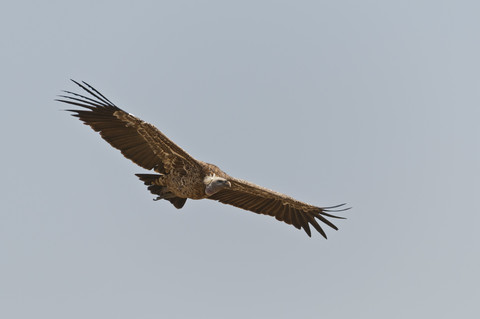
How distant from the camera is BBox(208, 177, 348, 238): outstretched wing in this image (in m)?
22.3

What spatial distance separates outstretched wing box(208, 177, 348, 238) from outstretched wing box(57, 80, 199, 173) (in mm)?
2316

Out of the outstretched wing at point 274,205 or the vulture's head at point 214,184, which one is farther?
the outstretched wing at point 274,205

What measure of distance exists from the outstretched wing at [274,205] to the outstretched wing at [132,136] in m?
2.32

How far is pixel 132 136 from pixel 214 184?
2.35 m

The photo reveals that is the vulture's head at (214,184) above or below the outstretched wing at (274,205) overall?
below

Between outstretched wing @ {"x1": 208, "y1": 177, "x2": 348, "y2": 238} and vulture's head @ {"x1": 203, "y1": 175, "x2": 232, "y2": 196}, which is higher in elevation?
Answer: outstretched wing @ {"x1": 208, "y1": 177, "x2": 348, "y2": 238}

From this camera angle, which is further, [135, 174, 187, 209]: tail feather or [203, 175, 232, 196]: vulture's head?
[135, 174, 187, 209]: tail feather

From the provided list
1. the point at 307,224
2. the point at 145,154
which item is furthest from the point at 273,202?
the point at 145,154

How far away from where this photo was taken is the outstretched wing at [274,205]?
877 inches

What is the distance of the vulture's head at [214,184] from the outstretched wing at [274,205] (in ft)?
4.63

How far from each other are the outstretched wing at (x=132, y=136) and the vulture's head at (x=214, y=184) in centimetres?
54

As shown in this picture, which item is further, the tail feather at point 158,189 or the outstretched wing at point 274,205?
the outstretched wing at point 274,205

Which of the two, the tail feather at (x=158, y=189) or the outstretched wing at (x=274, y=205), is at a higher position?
the outstretched wing at (x=274, y=205)

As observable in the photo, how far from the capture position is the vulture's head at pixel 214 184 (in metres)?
20.2
